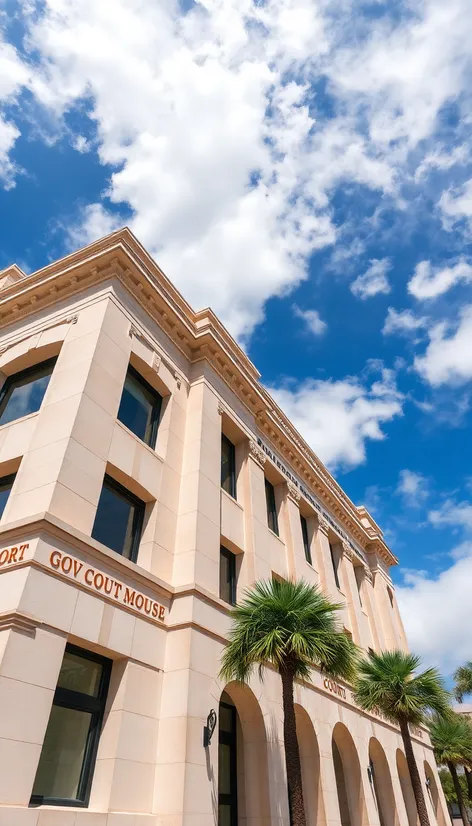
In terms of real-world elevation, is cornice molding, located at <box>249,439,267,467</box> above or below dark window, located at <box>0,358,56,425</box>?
above

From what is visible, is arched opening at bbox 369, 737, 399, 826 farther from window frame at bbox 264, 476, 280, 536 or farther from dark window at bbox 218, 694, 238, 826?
dark window at bbox 218, 694, 238, 826

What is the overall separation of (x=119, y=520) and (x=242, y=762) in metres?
7.34

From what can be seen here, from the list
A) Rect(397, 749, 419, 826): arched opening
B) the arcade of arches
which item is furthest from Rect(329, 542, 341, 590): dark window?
Rect(397, 749, 419, 826): arched opening

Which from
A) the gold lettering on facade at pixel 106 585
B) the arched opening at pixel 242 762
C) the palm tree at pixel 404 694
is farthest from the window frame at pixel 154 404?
Result: the palm tree at pixel 404 694

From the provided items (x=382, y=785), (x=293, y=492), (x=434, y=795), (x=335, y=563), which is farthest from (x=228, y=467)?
(x=434, y=795)

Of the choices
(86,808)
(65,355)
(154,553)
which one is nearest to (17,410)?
Answer: (65,355)

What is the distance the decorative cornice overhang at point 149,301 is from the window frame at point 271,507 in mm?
1789

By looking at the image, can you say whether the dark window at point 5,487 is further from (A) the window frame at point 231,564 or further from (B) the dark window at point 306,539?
(B) the dark window at point 306,539

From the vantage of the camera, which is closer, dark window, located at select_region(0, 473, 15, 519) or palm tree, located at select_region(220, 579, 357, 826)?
palm tree, located at select_region(220, 579, 357, 826)

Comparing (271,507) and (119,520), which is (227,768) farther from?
(271,507)

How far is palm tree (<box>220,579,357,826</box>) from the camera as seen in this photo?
35.8 ft

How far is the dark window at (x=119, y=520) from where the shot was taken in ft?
40.6

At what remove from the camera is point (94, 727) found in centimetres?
1022

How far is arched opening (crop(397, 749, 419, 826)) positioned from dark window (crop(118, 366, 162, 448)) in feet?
68.9
